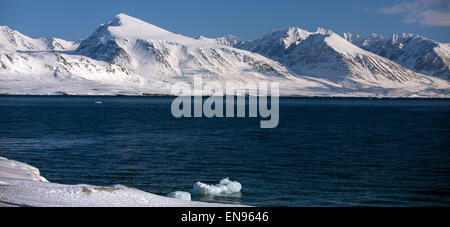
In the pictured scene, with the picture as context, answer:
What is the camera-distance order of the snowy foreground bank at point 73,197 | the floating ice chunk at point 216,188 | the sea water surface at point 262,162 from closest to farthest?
the snowy foreground bank at point 73,197 < the floating ice chunk at point 216,188 < the sea water surface at point 262,162

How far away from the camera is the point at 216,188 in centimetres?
3034

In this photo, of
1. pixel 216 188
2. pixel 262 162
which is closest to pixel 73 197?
pixel 216 188

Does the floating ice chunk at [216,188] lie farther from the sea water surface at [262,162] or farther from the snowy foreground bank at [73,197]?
the snowy foreground bank at [73,197]

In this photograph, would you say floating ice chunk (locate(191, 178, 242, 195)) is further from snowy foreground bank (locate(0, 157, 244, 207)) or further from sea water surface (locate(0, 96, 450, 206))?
snowy foreground bank (locate(0, 157, 244, 207))

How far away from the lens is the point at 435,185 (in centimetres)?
3444

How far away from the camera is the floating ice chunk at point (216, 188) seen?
30062mm

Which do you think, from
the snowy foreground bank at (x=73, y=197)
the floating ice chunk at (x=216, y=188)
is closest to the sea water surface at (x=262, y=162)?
the floating ice chunk at (x=216, y=188)

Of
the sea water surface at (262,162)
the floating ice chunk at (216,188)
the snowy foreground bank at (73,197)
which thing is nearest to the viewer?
the snowy foreground bank at (73,197)

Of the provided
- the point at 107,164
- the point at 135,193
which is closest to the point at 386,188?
the point at 135,193

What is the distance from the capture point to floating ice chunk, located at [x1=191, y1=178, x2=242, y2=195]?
98.6 ft

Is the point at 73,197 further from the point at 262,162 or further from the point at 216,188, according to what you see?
the point at 262,162

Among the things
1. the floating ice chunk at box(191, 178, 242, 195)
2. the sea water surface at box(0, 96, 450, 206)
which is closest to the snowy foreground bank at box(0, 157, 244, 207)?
the floating ice chunk at box(191, 178, 242, 195)

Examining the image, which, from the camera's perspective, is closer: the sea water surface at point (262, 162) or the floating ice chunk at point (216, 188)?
the floating ice chunk at point (216, 188)
